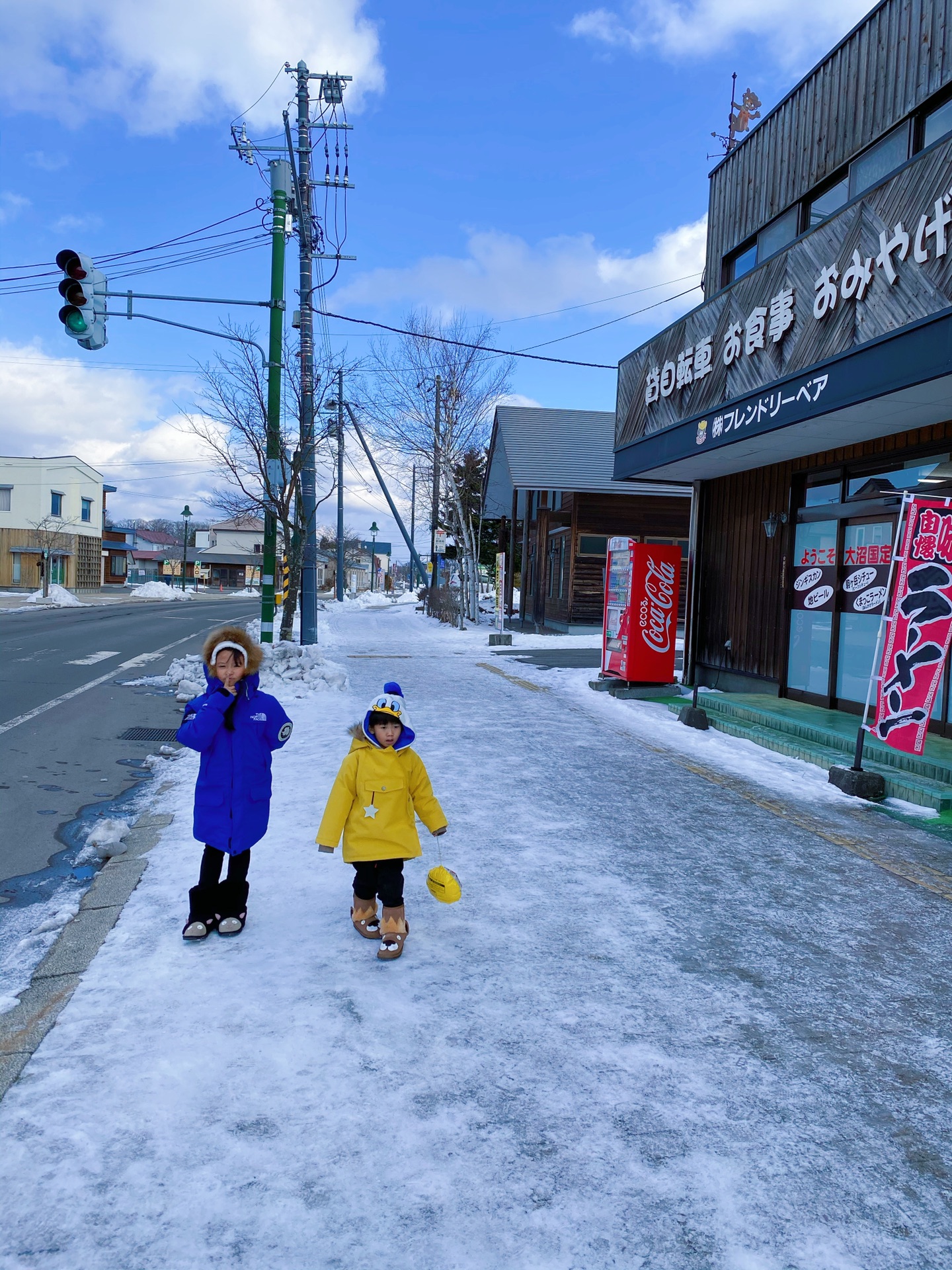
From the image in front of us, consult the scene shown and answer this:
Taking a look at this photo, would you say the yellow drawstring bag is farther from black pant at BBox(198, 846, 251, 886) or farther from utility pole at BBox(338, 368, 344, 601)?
utility pole at BBox(338, 368, 344, 601)

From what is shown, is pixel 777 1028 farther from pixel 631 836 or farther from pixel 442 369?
pixel 442 369

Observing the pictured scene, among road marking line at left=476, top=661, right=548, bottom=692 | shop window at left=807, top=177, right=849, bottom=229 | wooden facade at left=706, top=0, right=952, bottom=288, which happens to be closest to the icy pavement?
road marking line at left=476, top=661, right=548, bottom=692

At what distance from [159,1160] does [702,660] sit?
1174 centimetres

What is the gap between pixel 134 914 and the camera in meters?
4.16

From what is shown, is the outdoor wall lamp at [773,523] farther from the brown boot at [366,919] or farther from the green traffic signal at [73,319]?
the green traffic signal at [73,319]

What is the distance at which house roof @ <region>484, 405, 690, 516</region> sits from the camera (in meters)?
23.1

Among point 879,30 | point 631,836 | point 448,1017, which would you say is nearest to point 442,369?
point 879,30

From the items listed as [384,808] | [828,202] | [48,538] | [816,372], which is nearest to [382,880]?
[384,808]

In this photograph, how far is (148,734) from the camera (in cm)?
912

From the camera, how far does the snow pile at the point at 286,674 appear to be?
37.2 feet

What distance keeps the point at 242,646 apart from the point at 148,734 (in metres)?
5.81

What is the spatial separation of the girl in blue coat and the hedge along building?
5.36 m

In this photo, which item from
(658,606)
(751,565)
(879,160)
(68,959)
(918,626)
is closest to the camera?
(68,959)

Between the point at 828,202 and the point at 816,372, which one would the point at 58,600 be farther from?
the point at 816,372
